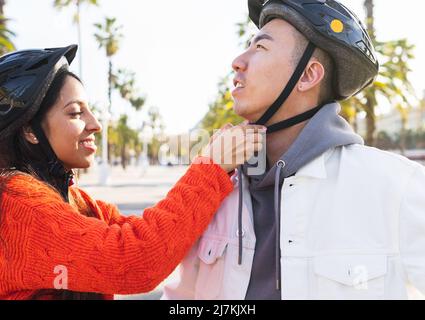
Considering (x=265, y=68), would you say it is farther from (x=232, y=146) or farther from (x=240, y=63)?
(x=232, y=146)

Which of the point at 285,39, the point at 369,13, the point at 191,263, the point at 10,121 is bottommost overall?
the point at 191,263

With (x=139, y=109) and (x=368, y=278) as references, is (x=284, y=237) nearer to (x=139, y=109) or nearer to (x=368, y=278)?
(x=368, y=278)

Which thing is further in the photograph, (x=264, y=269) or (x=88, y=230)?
(x=264, y=269)

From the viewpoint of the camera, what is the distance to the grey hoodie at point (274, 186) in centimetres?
226

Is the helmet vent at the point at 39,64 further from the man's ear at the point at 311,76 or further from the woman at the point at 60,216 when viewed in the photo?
the man's ear at the point at 311,76

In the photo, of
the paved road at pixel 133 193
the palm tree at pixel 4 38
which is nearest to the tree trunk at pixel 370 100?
the paved road at pixel 133 193

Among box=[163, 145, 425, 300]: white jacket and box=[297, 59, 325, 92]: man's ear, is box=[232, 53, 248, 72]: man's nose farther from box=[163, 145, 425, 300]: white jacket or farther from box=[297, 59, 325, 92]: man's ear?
box=[163, 145, 425, 300]: white jacket

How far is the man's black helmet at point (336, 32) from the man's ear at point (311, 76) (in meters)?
0.10

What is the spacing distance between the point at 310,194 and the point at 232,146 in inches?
18.1

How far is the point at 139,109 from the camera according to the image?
6712 cm

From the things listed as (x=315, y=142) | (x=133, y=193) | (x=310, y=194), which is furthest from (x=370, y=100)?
(x=310, y=194)

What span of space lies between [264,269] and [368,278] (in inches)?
19.9

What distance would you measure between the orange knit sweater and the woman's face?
44 cm
